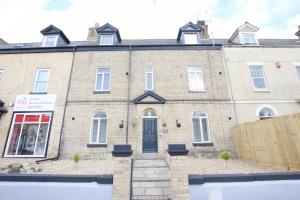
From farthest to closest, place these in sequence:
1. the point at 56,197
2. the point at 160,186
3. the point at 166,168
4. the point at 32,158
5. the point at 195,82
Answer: the point at 195,82 < the point at 32,158 < the point at 166,168 < the point at 160,186 < the point at 56,197

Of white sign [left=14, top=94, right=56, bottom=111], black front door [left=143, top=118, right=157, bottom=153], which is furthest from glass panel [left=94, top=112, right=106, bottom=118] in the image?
white sign [left=14, top=94, right=56, bottom=111]

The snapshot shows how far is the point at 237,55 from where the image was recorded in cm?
1214

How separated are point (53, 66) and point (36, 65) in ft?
4.30

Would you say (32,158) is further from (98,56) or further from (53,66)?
(98,56)

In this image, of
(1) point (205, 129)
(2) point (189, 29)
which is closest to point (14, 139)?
(1) point (205, 129)

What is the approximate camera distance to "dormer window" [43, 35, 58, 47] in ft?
41.8

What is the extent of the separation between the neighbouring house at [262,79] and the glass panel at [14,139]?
1492 centimetres

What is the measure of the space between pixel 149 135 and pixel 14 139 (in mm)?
9018

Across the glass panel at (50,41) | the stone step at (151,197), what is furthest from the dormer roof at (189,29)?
the stone step at (151,197)

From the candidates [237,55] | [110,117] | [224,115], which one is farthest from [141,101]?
[237,55]

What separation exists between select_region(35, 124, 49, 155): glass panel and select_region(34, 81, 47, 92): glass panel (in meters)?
2.66

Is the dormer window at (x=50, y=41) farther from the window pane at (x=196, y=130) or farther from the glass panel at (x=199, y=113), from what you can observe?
the window pane at (x=196, y=130)

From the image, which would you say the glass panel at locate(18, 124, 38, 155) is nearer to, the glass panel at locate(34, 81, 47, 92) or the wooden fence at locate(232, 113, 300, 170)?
the glass panel at locate(34, 81, 47, 92)

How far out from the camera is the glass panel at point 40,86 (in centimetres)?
1139
